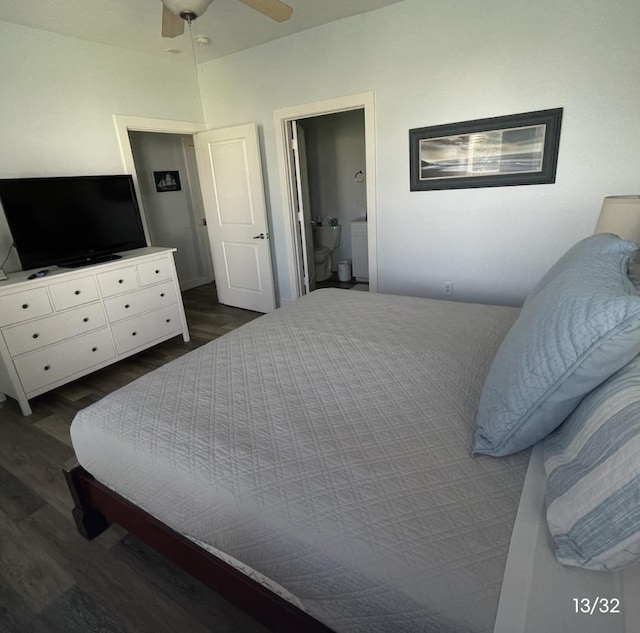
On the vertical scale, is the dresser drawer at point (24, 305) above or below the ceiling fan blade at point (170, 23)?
below

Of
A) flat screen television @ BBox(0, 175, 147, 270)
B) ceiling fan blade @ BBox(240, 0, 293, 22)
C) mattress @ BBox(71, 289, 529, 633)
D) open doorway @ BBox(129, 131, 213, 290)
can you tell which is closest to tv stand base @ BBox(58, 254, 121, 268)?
flat screen television @ BBox(0, 175, 147, 270)

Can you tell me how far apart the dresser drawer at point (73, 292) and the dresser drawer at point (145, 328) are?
316 mm

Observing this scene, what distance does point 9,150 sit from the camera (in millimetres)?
2734

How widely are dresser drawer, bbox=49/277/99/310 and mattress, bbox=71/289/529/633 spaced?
1602 mm

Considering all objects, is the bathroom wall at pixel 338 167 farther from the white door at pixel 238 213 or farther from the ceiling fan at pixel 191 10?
the ceiling fan at pixel 191 10

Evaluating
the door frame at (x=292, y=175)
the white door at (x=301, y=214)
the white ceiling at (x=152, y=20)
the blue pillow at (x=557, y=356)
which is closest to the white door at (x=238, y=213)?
the door frame at (x=292, y=175)

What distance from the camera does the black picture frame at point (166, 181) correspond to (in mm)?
4816

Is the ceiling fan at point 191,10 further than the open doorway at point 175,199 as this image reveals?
No

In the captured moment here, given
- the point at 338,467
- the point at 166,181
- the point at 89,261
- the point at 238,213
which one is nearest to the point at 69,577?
the point at 338,467

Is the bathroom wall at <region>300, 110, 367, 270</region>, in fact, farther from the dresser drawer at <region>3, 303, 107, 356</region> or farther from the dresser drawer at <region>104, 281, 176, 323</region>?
the dresser drawer at <region>3, 303, 107, 356</region>

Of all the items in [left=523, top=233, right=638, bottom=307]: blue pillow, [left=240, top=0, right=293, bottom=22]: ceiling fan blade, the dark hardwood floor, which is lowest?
the dark hardwood floor

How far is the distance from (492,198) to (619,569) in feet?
9.02

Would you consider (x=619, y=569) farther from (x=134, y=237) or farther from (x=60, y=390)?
(x=134, y=237)

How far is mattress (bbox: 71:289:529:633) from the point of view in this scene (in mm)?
801
